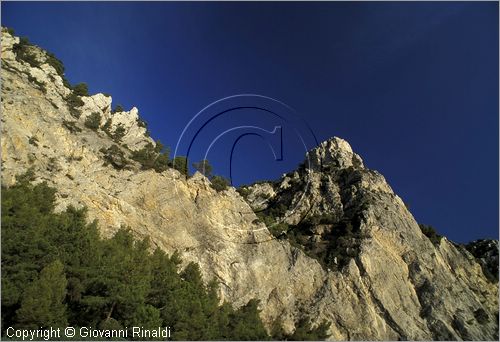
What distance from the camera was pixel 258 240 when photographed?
178 feet

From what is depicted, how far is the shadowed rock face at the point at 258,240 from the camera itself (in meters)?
46.0

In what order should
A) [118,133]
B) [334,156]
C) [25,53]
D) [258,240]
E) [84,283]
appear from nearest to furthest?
[84,283] → [258,240] → [25,53] → [118,133] → [334,156]

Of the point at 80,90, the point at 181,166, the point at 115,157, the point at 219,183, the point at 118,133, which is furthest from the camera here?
the point at 80,90

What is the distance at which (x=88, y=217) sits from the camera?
4294 cm

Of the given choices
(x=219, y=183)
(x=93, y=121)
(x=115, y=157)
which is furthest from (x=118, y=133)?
(x=219, y=183)

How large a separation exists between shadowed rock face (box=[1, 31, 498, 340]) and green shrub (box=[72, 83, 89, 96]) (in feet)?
13.6

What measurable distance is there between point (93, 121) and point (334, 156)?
45.5 metres

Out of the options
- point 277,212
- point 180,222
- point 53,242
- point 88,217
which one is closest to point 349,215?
point 277,212

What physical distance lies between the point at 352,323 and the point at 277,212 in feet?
83.7

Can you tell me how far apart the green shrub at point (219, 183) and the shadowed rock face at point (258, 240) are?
959 mm

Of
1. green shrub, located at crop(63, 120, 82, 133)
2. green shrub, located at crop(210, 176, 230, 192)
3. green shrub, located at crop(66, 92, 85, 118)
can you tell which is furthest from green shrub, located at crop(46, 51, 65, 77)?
green shrub, located at crop(210, 176, 230, 192)

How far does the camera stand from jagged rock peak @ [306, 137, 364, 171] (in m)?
80.7

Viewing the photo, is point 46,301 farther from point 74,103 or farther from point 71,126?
point 74,103

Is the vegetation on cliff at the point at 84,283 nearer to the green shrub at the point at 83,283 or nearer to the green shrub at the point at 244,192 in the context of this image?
the green shrub at the point at 83,283
